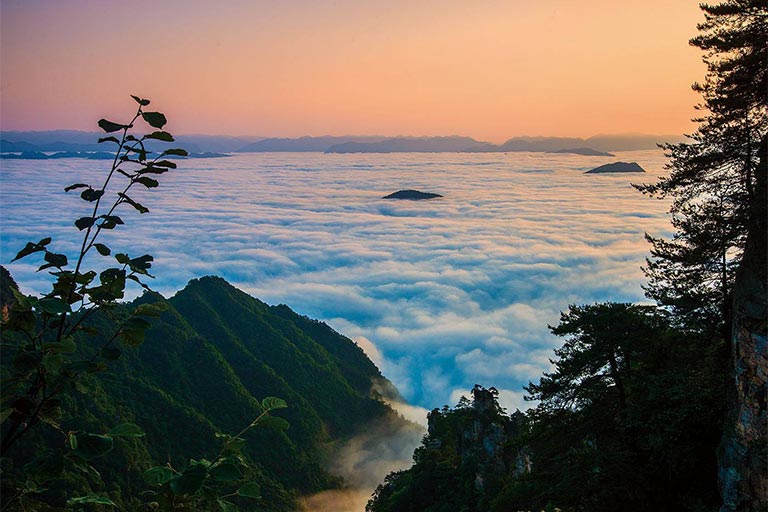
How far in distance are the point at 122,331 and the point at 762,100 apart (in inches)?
678

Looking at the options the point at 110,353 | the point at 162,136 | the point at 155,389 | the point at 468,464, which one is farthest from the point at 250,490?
the point at 155,389

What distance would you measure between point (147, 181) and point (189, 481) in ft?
5.46

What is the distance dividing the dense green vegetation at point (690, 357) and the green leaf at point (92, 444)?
13400 mm

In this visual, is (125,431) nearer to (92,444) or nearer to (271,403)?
(92,444)

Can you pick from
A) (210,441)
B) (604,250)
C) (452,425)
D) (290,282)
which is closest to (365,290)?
(290,282)

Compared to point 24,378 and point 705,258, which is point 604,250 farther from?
point 24,378

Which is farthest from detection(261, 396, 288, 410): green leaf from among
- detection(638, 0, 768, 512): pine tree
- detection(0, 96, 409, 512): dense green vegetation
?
detection(638, 0, 768, 512): pine tree

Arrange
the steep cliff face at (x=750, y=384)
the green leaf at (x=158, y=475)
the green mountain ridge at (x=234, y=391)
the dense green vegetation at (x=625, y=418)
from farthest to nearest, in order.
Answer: the green mountain ridge at (x=234, y=391) < the dense green vegetation at (x=625, y=418) < the steep cliff face at (x=750, y=384) < the green leaf at (x=158, y=475)

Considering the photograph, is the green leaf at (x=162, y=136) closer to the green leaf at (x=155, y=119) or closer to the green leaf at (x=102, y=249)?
the green leaf at (x=155, y=119)

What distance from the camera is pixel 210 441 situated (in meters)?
53.8

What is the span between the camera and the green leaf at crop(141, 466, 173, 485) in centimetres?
236

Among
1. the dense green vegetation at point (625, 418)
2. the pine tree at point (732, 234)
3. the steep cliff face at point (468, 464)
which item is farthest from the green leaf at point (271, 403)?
the steep cliff face at point (468, 464)

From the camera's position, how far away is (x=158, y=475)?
2420 mm

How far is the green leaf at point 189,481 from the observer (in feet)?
7.20
